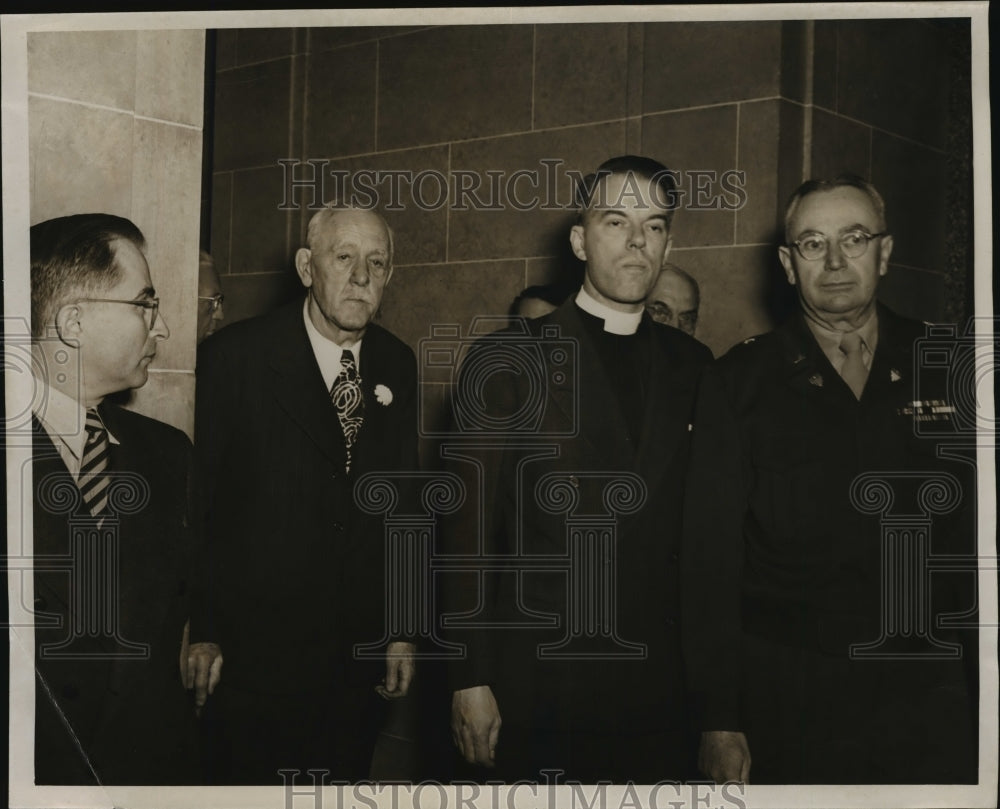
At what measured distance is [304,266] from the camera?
385cm

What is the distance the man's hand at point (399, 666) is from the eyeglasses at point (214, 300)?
1204 millimetres

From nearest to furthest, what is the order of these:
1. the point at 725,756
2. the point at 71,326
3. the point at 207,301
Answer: the point at 725,756, the point at 71,326, the point at 207,301

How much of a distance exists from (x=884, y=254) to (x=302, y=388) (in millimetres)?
1835

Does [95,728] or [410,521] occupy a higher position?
[410,521]

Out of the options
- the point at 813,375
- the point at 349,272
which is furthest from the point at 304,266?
the point at 813,375

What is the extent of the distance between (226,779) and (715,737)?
1.52 m

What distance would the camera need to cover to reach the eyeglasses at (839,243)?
369 cm

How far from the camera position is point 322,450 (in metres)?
3.79

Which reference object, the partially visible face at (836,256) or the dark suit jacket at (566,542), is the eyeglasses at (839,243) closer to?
the partially visible face at (836,256)

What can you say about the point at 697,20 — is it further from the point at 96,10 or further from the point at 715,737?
the point at 715,737

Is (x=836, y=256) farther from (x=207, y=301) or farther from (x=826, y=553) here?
(x=207, y=301)

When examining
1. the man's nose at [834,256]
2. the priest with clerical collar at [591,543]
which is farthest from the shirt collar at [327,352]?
the man's nose at [834,256]

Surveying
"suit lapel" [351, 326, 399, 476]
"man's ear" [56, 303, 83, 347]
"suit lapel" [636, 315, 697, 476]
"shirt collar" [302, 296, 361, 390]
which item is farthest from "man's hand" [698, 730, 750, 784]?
"man's ear" [56, 303, 83, 347]

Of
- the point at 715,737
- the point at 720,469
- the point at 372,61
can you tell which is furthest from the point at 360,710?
the point at 372,61
